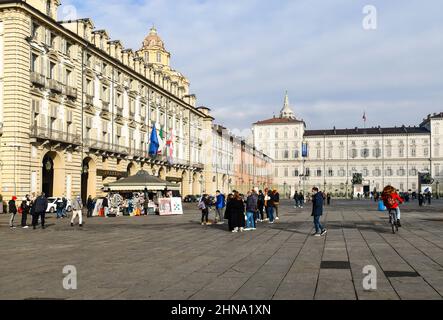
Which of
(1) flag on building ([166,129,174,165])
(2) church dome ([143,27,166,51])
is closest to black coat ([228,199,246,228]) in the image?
(1) flag on building ([166,129,174,165])

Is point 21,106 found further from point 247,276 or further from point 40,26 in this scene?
point 247,276

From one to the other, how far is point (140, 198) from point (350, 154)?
11247 cm

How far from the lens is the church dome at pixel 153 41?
82.8 m

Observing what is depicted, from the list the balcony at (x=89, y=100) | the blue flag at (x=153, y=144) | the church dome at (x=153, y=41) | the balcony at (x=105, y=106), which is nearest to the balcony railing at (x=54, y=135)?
the balcony at (x=89, y=100)

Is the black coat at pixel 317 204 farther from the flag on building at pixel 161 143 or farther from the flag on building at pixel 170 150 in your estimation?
the flag on building at pixel 170 150

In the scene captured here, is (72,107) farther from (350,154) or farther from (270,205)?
(350,154)

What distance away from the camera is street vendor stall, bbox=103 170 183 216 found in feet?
116

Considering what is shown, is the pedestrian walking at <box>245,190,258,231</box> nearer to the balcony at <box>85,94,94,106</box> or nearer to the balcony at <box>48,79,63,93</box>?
the balcony at <box>48,79,63,93</box>

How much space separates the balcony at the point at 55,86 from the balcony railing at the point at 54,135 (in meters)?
3.40

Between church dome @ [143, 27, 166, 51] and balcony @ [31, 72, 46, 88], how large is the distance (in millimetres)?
43592

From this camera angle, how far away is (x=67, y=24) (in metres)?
48.2

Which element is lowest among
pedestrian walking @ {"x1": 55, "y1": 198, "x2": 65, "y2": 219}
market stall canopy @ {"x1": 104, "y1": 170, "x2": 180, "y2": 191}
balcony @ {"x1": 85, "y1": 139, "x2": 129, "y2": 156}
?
pedestrian walking @ {"x1": 55, "y1": 198, "x2": 65, "y2": 219}

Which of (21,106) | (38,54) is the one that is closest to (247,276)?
(21,106)
